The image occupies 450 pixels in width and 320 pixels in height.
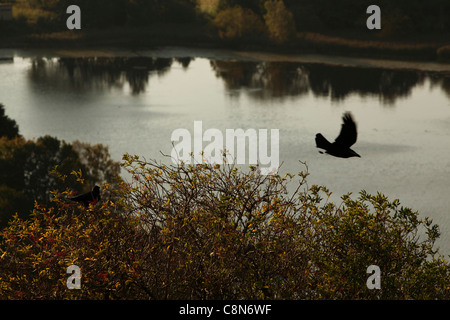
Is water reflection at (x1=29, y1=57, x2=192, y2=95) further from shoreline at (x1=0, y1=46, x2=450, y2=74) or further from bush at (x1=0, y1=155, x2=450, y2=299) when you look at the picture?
bush at (x1=0, y1=155, x2=450, y2=299)

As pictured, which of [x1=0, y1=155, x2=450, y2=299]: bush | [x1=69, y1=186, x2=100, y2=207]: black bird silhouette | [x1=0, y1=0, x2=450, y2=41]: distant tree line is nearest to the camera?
[x1=0, y1=155, x2=450, y2=299]: bush

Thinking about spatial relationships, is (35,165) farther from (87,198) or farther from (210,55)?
(210,55)

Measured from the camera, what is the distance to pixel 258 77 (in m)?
119

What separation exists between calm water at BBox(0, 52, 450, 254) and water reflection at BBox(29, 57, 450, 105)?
0.17 metres

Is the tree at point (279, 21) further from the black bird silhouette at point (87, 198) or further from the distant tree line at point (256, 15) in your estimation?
the black bird silhouette at point (87, 198)

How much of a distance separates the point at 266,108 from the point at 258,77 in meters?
21.4

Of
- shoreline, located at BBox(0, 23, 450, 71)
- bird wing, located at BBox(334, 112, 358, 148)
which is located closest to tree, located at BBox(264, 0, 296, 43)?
shoreline, located at BBox(0, 23, 450, 71)

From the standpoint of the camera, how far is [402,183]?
2640 inches

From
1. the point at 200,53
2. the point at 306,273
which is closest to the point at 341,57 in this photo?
the point at 200,53

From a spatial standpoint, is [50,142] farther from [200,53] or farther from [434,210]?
[200,53]

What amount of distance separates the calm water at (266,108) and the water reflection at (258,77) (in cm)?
17

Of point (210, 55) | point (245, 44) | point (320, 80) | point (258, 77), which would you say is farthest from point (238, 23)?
point (320, 80)

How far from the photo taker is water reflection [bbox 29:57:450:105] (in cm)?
10988

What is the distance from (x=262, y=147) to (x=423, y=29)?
64.7 m
